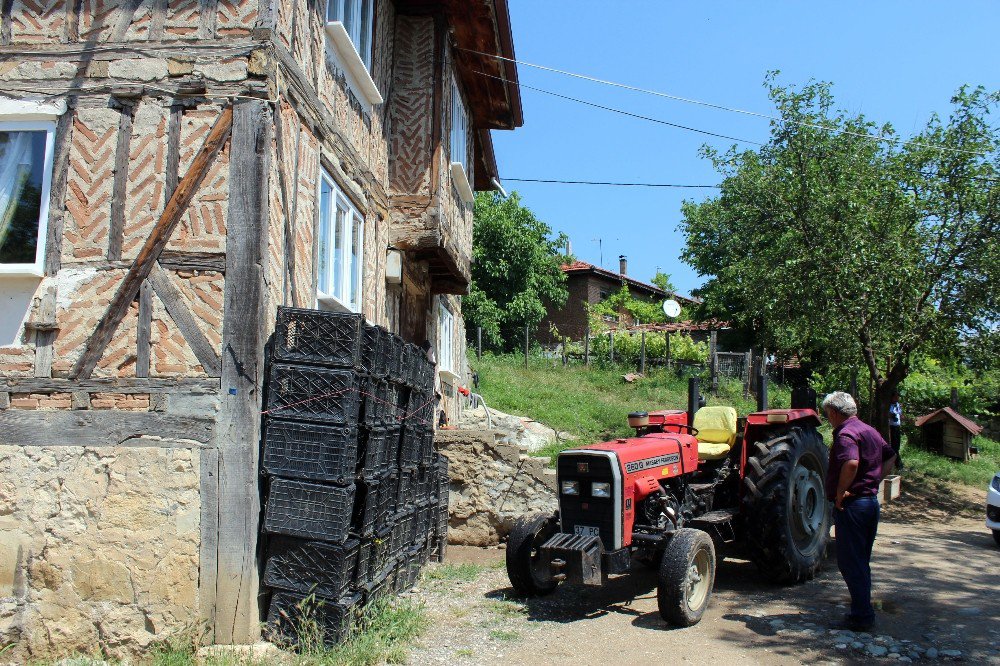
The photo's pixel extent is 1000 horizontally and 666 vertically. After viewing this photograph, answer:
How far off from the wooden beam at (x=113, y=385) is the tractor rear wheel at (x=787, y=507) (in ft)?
15.5

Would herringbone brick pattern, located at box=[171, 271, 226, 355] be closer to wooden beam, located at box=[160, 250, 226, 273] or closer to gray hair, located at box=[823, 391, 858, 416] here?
wooden beam, located at box=[160, 250, 226, 273]

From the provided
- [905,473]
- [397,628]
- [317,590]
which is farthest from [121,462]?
[905,473]

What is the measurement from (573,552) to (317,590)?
1907mm

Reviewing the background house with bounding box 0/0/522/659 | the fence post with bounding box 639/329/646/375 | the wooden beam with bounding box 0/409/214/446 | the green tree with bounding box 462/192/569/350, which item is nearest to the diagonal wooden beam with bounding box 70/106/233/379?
the background house with bounding box 0/0/522/659

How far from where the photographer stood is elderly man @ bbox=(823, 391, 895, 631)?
19.2ft

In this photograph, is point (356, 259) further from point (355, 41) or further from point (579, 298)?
point (579, 298)

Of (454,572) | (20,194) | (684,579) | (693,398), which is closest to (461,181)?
(693,398)

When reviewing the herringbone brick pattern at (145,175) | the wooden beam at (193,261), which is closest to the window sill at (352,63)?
the herringbone brick pattern at (145,175)

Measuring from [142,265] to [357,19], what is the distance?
375 centimetres

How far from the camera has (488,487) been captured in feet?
30.3

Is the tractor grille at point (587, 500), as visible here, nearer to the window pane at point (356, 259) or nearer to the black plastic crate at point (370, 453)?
the black plastic crate at point (370, 453)

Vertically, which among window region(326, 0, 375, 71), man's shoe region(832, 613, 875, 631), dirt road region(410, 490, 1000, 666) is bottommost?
dirt road region(410, 490, 1000, 666)

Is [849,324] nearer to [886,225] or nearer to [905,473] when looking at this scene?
[886,225]

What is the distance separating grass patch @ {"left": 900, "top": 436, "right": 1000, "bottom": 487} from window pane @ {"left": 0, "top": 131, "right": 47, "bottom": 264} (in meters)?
15.7
